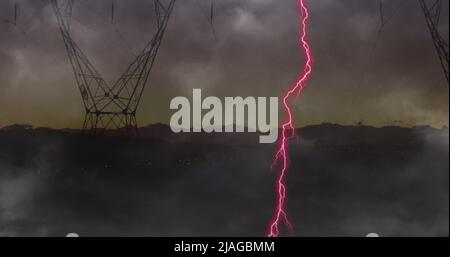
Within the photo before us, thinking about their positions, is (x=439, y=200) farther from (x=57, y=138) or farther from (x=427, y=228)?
(x=57, y=138)

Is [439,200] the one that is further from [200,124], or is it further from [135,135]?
[135,135]

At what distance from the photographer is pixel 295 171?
16391mm

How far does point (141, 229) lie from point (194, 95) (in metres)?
3.94

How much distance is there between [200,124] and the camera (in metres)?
16.1

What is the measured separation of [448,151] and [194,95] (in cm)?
699

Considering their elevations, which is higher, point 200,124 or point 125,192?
point 200,124

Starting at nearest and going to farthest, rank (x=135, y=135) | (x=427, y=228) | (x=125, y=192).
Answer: (x=427, y=228)
(x=125, y=192)
(x=135, y=135)

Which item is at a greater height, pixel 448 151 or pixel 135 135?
pixel 135 135
